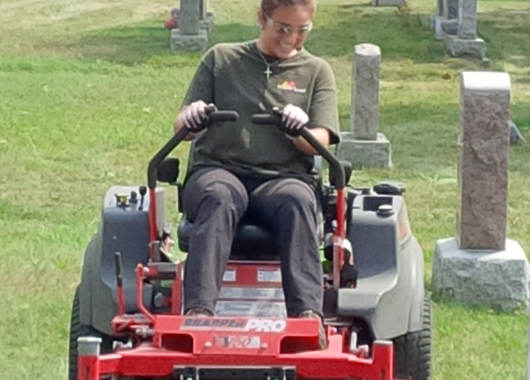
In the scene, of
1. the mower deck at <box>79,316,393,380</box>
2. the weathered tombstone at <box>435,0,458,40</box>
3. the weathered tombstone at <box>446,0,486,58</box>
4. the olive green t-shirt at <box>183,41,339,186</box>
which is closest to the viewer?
the mower deck at <box>79,316,393,380</box>

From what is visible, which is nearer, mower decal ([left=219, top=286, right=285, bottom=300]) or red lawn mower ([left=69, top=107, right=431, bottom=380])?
red lawn mower ([left=69, top=107, right=431, bottom=380])

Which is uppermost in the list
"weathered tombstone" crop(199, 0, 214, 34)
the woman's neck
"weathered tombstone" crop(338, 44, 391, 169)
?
the woman's neck

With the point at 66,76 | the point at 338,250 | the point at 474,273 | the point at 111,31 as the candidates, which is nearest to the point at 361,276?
the point at 338,250

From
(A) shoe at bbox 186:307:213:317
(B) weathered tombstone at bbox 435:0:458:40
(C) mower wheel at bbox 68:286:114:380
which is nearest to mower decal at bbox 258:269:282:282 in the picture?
(A) shoe at bbox 186:307:213:317

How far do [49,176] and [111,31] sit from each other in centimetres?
1165

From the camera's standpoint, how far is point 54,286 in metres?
8.09

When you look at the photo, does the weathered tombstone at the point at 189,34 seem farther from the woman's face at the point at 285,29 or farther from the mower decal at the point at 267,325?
the mower decal at the point at 267,325

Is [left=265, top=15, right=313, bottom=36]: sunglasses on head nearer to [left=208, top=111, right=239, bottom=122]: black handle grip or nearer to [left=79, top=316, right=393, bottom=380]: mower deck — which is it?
[left=208, top=111, right=239, bottom=122]: black handle grip

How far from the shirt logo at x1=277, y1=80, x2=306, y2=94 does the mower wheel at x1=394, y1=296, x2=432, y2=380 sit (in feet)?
3.43

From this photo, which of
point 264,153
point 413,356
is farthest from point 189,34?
point 413,356

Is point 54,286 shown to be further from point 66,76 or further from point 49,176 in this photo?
point 66,76

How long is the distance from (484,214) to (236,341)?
3085mm

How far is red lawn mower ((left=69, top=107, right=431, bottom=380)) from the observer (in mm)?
4859

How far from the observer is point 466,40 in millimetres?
19750
